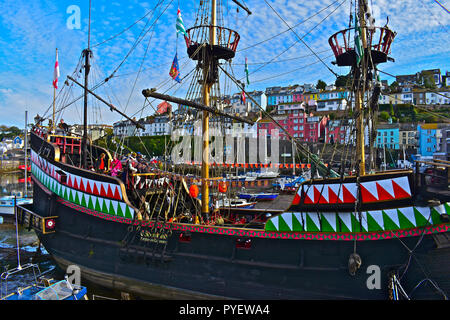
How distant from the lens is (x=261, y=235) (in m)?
7.86

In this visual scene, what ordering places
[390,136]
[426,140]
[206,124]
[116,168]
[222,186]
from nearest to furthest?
[222,186], [206,124], [116,168], [426,140], [390,136]

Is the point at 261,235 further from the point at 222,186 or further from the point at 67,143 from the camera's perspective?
the point at 67,143

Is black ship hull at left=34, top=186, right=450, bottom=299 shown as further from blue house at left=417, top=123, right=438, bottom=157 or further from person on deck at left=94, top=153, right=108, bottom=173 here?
blue house at left=417, top=123, right=438, bottom=157

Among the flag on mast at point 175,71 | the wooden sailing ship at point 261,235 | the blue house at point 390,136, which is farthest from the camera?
the blue house at point 390,136

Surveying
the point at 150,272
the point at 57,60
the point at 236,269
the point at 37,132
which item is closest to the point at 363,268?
the point at 236,269

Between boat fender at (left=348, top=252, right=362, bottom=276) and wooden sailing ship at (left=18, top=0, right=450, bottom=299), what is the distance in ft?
0.07

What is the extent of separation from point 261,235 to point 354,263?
2308 mm

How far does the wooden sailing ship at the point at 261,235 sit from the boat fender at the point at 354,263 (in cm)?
2

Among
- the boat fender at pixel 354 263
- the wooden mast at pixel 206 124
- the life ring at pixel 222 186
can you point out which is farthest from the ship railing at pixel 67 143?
the boat fender at pixel 354 263

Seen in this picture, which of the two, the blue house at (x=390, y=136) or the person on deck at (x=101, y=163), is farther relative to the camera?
the blue house at (x=390, y=136)

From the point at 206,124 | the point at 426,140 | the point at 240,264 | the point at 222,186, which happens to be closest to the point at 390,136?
the point at 426,140

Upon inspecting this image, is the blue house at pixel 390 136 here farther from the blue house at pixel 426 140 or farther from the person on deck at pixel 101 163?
the person on deck at pixel 101 163

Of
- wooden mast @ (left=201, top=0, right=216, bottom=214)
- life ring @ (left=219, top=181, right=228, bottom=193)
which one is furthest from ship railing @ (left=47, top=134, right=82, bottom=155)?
life ring @ (left=219, top=181, right=228, bottom=193)

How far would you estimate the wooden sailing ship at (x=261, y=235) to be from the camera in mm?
6648
